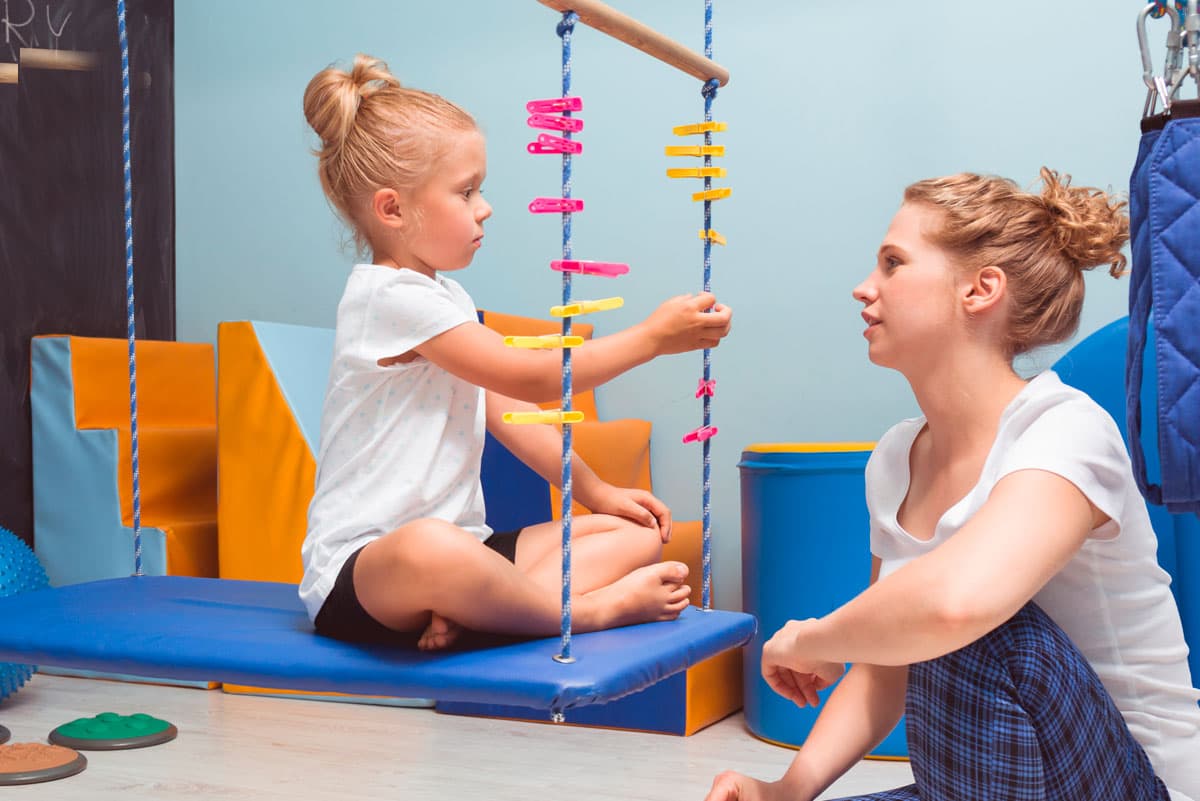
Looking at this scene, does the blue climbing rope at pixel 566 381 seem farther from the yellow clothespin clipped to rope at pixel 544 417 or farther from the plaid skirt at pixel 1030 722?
the plaid skirt at pixel 1030 722

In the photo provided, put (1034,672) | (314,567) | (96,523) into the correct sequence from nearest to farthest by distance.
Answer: (1034,672)
(314,567)
(96,523)

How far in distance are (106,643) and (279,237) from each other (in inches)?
86.8

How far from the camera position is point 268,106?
11.1 feet

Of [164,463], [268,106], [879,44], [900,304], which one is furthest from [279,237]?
[900,304]

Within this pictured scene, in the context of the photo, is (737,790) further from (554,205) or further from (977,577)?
(554,205)

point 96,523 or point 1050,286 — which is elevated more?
point 1050,286

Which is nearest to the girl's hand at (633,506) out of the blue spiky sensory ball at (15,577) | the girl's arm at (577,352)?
the girl's arm at (577,352)

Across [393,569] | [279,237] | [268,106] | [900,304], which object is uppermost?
[268,106]

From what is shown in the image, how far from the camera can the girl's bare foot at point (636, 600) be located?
1367 mm

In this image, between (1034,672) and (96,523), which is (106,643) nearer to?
(1034,672)

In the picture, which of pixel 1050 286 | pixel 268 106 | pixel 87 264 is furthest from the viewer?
pixel 268 106

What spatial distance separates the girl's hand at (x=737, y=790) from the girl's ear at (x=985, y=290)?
1.65 ft

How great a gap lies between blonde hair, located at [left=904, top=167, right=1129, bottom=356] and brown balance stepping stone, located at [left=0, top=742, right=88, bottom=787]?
1748 mm

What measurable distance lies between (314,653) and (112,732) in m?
1.31
